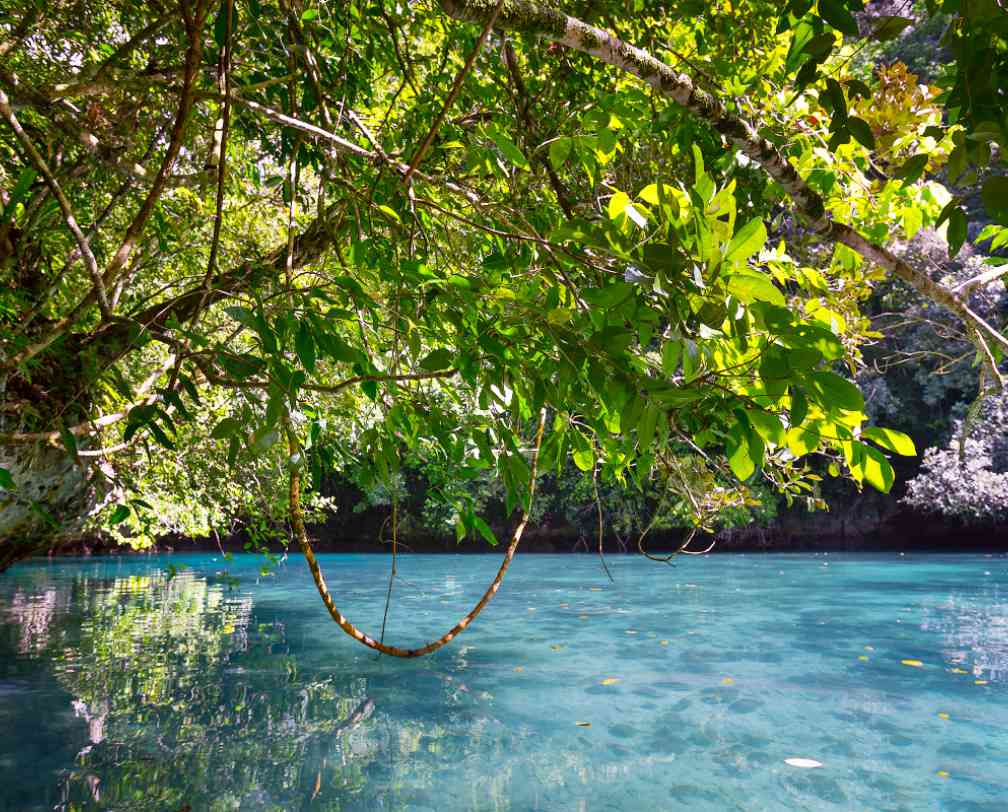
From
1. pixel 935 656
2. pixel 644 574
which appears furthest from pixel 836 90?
pixel 644 574

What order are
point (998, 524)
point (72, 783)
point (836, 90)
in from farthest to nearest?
point (998, 524) → point (72, 783) → point (836, 90)

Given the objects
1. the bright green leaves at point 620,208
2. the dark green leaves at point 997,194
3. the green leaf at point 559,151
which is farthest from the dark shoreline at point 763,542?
the dark green leaves at point 997,194

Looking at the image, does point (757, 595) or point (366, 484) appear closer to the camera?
point (366, 484)

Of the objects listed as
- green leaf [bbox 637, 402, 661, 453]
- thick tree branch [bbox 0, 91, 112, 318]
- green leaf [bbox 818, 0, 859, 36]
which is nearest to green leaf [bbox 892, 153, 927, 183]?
green leaf [bbox 818, 0, 859, 36]

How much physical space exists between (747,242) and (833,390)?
0.24 meters

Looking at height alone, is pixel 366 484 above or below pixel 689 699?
above

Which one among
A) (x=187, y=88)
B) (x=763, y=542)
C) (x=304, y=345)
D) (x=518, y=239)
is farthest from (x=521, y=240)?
(x=763, y=542)

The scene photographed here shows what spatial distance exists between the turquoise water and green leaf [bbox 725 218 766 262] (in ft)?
9.98

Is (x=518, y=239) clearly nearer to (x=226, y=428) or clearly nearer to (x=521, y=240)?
(x=521, y=240)

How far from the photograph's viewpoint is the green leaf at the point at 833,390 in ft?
3.45

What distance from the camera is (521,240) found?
60.7 inches

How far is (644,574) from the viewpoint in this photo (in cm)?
1360

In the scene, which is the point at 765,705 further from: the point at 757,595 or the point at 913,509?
the point at 913,509

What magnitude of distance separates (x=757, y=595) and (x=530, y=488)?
9772 millimetres
